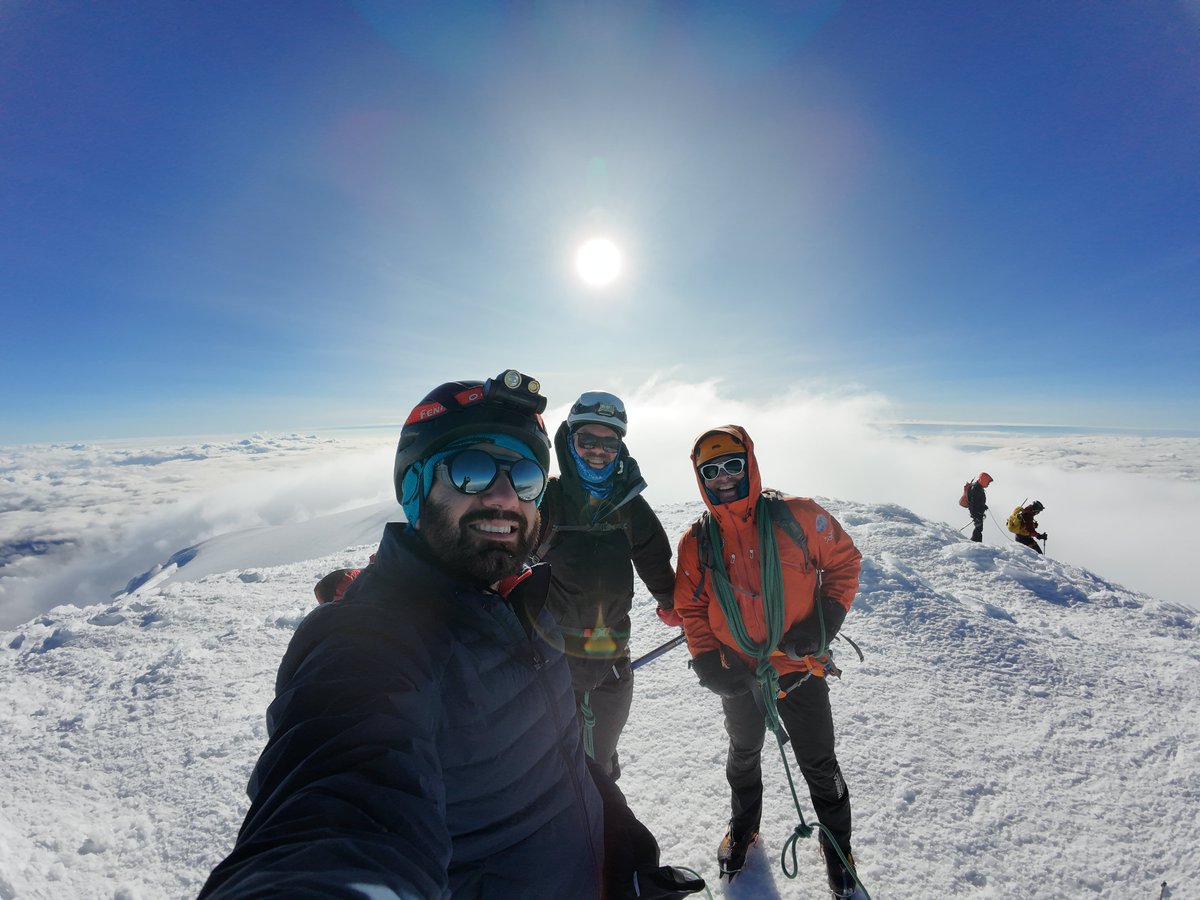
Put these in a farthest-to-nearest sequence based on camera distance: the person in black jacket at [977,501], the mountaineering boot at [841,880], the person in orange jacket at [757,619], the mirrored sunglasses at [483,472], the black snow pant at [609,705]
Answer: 1. the person in black jacket at [977,501]
2. the black snow pant at [609,705]
3. the person in orange jacket at [757,619]
4. the mountaineering boot at [841,880]
5. the mirrored sunglasses at [483,472]

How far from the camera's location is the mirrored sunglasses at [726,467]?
10.8ft

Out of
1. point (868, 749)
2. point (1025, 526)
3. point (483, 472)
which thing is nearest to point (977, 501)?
point (1025, 526)

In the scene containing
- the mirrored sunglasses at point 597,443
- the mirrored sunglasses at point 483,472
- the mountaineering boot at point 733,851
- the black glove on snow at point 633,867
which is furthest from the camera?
the mirrored sunglasses at point 597,443

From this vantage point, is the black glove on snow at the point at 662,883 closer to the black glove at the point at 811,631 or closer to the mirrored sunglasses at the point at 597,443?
the black glove at the point at 811,631

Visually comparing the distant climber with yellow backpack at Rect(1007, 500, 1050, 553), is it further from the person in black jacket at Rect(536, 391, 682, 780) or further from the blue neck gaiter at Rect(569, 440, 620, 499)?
the blue neck gaiter at Rect(569, 440, 620, 499)

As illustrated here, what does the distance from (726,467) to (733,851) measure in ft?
8.88

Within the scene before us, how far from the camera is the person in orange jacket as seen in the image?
3.09 m

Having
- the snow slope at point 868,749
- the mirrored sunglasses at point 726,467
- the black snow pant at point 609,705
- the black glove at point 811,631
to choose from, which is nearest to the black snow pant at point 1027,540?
the snow slope at point 868,749

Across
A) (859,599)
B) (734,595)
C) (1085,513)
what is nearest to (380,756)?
(734,595)

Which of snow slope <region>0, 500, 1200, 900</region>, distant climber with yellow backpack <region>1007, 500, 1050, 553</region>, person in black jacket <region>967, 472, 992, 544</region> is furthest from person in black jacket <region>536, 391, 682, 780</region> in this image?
person in black jacket <region>967, 472, 992, 544</region>

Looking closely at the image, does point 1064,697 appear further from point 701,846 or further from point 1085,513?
point 1085,513

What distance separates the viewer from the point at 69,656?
5680mm

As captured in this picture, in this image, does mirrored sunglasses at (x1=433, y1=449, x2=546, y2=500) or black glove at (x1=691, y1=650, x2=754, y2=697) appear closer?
mirrored sunglasses at (x1=433, y1=449, x2=546, y2=500)

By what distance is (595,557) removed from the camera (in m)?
3.46
